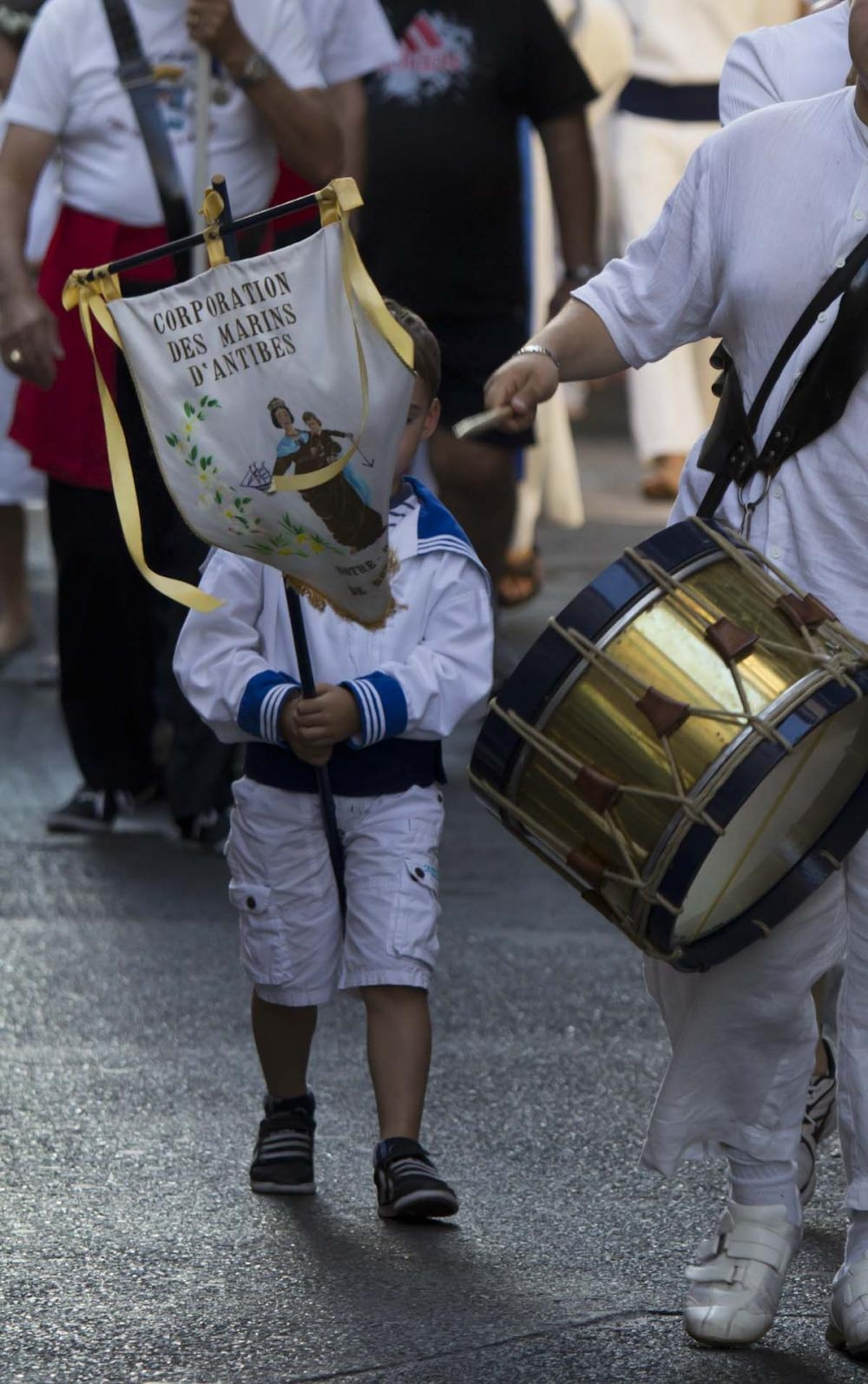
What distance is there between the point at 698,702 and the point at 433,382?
1.02 meters

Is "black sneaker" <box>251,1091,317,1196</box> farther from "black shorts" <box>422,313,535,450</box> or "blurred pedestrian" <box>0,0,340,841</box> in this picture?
"black shorts" <box>422,313,535,450</box>

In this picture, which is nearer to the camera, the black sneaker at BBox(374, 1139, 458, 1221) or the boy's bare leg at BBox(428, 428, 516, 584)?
the black sneaker at BBox(374, 1139, 458, 1221)

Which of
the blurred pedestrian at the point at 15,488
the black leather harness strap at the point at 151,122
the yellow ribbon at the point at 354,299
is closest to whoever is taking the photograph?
the yellow ribbon at the point at 354,299

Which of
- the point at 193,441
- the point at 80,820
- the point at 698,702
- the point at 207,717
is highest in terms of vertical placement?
the point at 193,441

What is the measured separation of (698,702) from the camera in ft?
10.8

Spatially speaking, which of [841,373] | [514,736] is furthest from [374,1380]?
[841,373]

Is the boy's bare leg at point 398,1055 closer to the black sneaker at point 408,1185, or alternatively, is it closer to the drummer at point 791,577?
the black sneaker at point 408,1185

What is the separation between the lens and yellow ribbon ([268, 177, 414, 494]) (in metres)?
3.49

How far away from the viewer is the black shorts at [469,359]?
23.1 feet

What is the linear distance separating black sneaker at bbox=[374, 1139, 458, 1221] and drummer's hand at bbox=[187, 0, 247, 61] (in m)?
2.78

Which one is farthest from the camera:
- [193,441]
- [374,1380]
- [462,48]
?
[462,48]

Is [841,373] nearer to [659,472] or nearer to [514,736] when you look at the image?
[514,736]

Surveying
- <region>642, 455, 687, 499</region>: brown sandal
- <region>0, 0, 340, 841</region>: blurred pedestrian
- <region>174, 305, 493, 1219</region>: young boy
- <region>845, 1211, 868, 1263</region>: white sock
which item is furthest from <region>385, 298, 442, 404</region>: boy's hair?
<region>642, 455, 687, 499</region>: brown sandal

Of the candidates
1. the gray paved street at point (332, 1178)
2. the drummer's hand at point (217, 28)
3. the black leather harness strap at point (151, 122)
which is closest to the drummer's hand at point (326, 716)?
the gray paved street at point (332, 1178)
